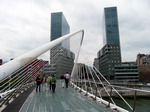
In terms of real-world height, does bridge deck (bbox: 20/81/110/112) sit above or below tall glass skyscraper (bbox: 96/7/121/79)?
below

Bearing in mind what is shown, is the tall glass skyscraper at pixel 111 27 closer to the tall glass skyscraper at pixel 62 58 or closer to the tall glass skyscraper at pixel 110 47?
the tall glass skyscraper at pixel 110 47

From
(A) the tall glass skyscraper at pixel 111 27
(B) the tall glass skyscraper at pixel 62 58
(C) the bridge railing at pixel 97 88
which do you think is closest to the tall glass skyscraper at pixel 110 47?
(A) the tall glass skyscraper at pixel 111 27

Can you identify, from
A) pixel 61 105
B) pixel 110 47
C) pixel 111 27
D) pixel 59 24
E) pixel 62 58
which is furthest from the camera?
pixel 111 27

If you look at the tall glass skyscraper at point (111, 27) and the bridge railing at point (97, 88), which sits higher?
the tall glass skyscraper at point (111, 27)

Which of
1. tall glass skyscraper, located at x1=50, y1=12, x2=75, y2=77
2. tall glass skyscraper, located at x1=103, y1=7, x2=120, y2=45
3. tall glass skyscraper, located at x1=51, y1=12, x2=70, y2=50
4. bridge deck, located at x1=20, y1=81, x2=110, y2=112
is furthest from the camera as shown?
tall glass skyscraper, located at x1=103, y1=7, x2=120, y2=45

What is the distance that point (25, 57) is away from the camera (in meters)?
4.10

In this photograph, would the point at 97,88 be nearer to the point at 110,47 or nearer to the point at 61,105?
the point at 61,105

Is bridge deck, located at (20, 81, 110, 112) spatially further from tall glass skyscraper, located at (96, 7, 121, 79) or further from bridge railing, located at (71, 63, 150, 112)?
tall glass skyscraper, located at (96, 7, 121, 79)

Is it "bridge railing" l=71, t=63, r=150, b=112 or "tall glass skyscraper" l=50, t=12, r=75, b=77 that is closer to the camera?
"bridge railing" l=71, t=63, r=150, b=112

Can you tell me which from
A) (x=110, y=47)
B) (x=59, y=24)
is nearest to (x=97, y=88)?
(x=59, y=24)

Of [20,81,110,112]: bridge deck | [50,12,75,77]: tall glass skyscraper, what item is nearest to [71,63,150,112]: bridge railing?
[20,81,110,112]: bridge deck

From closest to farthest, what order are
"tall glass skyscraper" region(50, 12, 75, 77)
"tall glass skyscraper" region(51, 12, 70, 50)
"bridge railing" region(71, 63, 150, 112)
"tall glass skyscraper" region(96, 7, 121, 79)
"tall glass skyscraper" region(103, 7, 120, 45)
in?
1. "bridge railing" region(71, 63, 150, 112)
2. "tall glass skyscraper" region(50, 12, 75, 77)
3. "tall glass skyscraper" region(51, 12, 70, 50)
4. "tall glass skyscraper" region(96, 7, 121, 79)
5. "tall glass skyscraper" region(103, 7, 120, 45)

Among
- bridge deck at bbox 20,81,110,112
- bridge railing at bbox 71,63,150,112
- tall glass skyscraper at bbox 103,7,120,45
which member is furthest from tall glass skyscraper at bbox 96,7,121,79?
bridge deck at bbox 20,81,110,112

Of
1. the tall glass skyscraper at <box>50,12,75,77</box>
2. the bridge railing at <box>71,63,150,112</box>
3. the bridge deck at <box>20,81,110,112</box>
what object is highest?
the tall glass skyscraper at <box>50,12,75,77</box>
